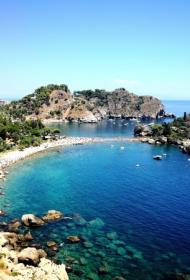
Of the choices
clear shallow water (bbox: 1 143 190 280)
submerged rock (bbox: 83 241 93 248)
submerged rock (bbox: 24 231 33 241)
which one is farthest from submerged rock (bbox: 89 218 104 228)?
submerged rock (bbox: 24 231 33 241)

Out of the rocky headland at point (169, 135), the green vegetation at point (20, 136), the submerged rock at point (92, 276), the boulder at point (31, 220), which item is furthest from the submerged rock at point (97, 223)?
the rocky headland at point (169, 135)

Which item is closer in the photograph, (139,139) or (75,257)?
(75,257)

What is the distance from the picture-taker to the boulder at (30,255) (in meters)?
55.0

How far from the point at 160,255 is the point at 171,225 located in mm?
13564

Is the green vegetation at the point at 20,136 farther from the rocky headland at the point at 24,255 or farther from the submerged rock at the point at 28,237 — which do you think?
the submerged rock at the point at 28,237

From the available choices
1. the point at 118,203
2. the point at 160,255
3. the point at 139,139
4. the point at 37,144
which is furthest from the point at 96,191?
the point at 139,139

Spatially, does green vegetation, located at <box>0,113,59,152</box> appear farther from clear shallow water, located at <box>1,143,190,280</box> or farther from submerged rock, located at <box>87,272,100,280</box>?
submerged rock, located at <box>87,272,100,280</box>

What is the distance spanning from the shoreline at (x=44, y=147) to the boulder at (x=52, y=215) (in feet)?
114

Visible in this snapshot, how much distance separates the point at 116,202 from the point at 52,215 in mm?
17471

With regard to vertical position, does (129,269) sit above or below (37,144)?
below

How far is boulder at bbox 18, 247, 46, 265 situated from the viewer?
55.0 meters

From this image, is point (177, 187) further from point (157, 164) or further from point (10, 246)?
point (10, 246)

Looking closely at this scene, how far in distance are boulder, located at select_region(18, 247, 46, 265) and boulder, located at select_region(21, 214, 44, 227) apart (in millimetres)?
12985

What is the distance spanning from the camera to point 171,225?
72.7 metres
